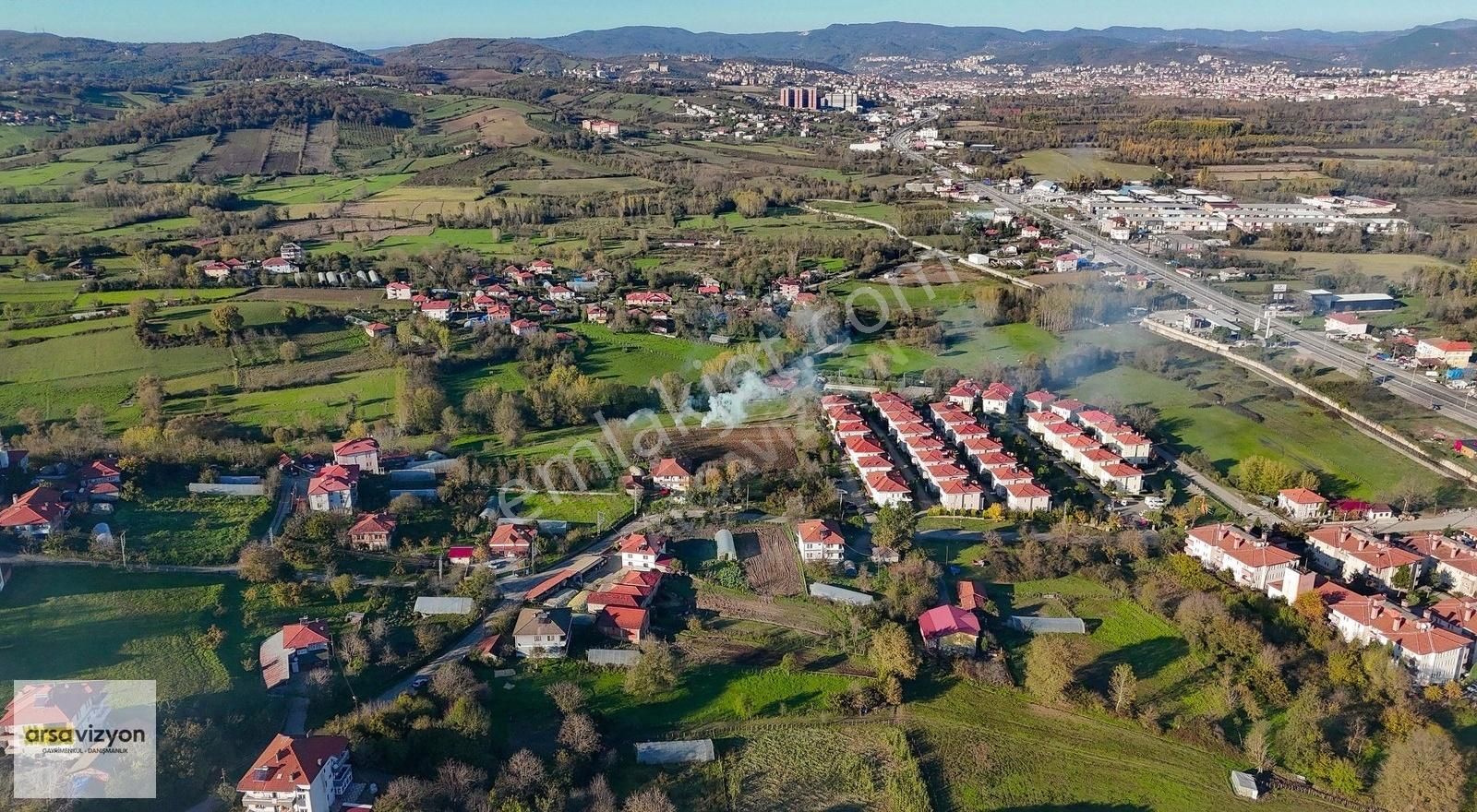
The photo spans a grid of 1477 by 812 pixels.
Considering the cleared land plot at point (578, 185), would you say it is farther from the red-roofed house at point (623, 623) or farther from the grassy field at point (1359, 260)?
the red-roofed house at point (623, 623)

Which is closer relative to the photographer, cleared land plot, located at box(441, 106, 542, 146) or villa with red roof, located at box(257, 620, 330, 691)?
villa with red roof, located at box(257, 620, 330, 691)

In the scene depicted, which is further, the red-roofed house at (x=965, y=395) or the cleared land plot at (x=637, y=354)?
the cleared land plot at (x=637, y=354)

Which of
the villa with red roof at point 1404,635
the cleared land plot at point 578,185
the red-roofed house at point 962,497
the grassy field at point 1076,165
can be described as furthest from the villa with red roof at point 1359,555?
the cleared land plot at point 578,185

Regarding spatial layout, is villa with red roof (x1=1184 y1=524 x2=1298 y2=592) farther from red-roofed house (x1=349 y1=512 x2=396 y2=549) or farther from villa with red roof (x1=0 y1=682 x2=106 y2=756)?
villa with red roof (x1=0 y1=682 x2=106 y2=756)

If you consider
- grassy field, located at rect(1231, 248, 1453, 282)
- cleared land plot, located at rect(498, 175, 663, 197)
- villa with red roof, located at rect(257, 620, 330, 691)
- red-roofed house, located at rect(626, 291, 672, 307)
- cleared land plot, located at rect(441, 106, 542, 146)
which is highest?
cleared land plot, located at rect(441, 106, 542, 146)

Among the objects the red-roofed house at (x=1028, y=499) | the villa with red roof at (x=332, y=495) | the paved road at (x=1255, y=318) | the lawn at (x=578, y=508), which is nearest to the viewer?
the villa with red roof at (x=332, y=495)

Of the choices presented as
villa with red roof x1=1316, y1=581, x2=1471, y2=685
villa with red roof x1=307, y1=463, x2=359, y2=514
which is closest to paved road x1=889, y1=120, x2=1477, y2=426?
villa with red roof x1=1316, y1=581, x2=1471, y2=685

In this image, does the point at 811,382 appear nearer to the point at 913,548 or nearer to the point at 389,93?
the point at 913,548
